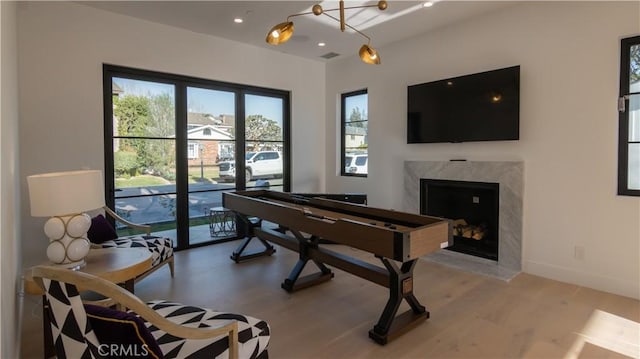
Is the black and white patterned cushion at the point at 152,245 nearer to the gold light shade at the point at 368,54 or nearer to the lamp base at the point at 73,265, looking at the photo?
the lamp base at the point at 73,265

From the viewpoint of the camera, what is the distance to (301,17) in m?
4.06

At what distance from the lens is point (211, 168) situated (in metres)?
4.97

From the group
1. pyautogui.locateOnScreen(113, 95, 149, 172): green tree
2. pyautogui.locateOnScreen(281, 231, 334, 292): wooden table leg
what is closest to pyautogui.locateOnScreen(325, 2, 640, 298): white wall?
pyautogui.locateOnScreen(281, 231, 334, 292): wooden table leg

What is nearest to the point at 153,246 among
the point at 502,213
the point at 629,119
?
the point at 502,213

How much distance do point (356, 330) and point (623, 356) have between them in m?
1.76

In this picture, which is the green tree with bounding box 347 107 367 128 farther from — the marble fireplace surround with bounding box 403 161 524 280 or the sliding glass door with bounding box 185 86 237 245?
the sliding glass door with bounding box 185 86 237 245

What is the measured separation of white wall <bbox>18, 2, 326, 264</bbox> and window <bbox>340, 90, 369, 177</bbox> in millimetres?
2302

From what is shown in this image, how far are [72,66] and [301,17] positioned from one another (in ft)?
8.53

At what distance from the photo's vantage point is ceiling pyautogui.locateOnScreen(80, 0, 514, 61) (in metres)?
3.74

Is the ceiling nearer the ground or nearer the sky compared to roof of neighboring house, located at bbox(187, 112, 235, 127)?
nearer the sky

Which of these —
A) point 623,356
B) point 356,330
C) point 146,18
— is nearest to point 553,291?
point 623,356

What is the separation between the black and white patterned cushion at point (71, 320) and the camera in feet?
4.21

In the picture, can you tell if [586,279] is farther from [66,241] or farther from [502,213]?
[66,241]

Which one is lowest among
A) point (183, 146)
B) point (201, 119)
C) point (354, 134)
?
point (183, 146)
